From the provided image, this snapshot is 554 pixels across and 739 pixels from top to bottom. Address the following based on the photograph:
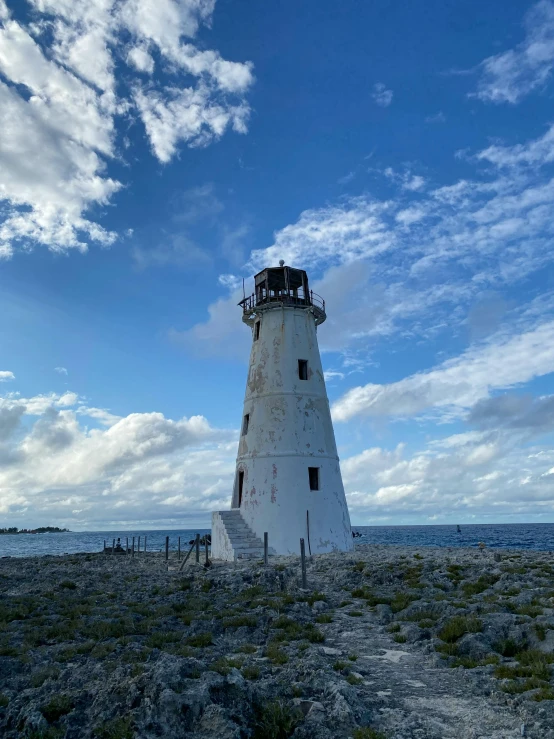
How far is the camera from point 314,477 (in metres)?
28.3

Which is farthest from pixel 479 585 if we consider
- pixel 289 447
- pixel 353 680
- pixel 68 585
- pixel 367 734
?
pixel 68 585

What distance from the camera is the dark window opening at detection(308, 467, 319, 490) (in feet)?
92.1

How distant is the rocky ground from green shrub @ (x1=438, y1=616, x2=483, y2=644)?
1.2 inches

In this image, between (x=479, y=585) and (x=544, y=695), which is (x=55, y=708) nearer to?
(x=544, y=695)

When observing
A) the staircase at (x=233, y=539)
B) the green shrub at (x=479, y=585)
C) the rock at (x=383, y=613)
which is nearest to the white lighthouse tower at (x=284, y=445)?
the staircase at (x=233, y=539)

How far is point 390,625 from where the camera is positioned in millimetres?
13195

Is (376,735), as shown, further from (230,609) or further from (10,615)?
(10,615)

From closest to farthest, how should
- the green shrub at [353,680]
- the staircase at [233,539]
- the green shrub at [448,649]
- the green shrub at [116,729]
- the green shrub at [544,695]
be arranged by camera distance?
1. the green shrub at [116,729]
2. the green shrub at [544,695]
3. the green shrub at [353,680]
4. the green shrub at [448,649]
5. the staircase at [233,539]

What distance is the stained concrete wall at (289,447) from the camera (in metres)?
27.2

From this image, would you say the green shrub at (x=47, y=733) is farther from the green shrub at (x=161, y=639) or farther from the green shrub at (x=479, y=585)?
the green shrub at (x=479, y=585)

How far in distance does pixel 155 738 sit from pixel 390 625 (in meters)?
7.37

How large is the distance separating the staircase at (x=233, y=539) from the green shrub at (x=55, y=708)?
60.3ft

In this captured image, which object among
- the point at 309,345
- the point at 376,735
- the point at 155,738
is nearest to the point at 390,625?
the point at 376,735

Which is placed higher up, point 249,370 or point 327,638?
point 249,370
